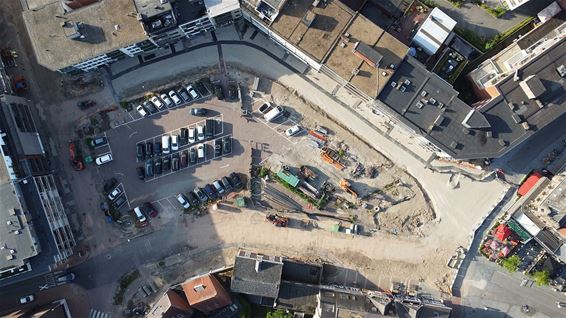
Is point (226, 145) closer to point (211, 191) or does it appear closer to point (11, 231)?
point (211, 191)

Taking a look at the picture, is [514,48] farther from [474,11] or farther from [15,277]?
[15,277]

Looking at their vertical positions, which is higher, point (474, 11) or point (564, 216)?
point (474, 11)

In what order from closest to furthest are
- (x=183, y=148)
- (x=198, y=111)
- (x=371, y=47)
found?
(x=371, y=47) < (x=198, y=111) < (x=183, y=148)

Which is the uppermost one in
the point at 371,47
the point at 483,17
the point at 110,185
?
the point at 483,17

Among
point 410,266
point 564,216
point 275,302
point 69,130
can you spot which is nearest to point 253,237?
point 275,302

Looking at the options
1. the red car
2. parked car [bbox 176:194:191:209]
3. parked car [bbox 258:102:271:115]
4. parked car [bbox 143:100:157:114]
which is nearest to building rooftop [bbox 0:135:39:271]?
the red car

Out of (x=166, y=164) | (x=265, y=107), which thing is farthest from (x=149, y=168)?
(x=265, y=107)
